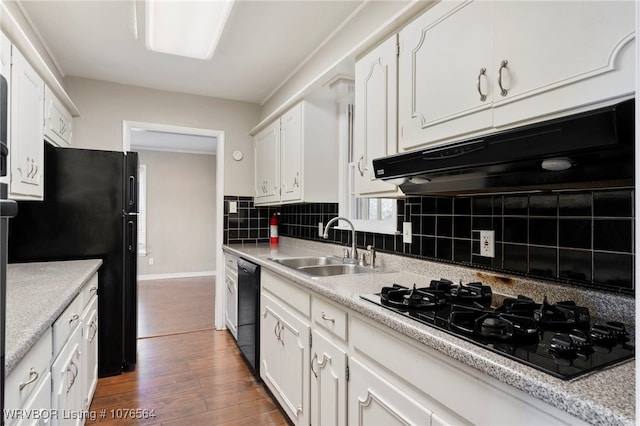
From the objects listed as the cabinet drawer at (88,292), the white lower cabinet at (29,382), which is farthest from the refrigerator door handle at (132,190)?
the white lower cabinet at (29,382)

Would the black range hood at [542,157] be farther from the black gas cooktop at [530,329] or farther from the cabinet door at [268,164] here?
the cabinet door at [268,164]

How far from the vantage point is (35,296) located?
4.80ft

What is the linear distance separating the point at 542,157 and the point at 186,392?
8.05 feet

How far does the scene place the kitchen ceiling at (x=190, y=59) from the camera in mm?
2201

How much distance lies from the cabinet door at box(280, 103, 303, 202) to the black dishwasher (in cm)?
66

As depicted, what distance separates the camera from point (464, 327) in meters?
1.01

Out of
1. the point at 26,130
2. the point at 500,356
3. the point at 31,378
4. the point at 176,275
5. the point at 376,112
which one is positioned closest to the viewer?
the point at 500,356

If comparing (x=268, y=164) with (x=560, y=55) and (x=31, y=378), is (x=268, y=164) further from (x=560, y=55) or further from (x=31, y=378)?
(x=560, y=55)

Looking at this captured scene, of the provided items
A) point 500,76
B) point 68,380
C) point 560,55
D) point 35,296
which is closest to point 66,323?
point 35,296

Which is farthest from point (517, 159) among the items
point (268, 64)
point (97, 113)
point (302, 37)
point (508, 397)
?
point (97, 113)

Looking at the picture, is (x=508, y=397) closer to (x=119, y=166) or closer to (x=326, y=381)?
(x=326, y=381)

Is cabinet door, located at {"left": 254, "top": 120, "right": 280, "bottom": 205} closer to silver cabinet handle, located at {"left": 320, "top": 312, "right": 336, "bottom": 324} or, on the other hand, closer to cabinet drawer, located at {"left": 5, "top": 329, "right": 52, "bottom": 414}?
silver cabinet handle, located at {"left": 320, "top": 312, "right": 336, "bottom": 324}

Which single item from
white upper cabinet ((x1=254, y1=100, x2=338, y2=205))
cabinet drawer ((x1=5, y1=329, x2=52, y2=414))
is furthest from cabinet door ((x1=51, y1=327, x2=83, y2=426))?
white upper cabinet ((x1=254, y1=100, x2=338, y2=205))

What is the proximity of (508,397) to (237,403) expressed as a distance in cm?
189
